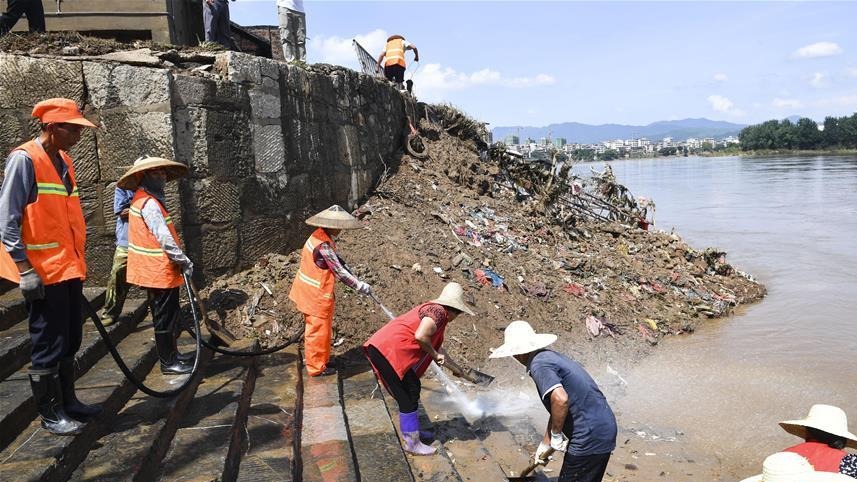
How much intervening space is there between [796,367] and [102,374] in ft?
24.3

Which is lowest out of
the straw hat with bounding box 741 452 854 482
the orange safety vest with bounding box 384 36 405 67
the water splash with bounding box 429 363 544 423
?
the water splash with bounding box 429 363 544 423

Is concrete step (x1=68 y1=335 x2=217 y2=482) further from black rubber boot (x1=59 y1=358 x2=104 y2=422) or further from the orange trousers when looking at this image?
the orange trousers

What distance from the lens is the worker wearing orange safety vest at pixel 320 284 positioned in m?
4.70

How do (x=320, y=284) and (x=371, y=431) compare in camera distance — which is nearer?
(x=371, y=431)

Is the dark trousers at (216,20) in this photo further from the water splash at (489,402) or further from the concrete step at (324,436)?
the water splash at (489,402)

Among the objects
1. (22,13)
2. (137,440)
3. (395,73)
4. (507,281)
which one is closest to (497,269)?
(507,281)

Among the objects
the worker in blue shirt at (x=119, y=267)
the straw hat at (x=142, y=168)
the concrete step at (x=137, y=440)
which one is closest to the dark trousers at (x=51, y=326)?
the concrete step at (x=137, y=440)

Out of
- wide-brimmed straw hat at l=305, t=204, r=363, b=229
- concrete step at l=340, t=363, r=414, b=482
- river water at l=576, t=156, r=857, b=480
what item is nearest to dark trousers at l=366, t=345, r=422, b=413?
concrete step at l=340, t=363, r=414, b=482

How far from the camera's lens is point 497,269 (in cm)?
775

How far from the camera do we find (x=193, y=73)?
18.7ft

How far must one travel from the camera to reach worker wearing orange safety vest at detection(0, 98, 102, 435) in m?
2.89

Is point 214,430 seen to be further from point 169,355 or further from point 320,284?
point 320,284

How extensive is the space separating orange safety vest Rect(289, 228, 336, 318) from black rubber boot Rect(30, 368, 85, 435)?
195 cm

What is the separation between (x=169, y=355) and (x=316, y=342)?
1.14 meters
